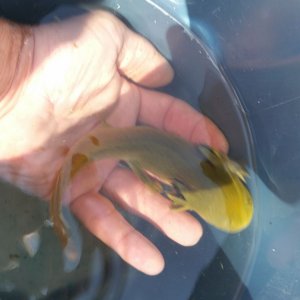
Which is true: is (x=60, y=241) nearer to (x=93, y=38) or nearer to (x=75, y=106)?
(x=75, y=106)

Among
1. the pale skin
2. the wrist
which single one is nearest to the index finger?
the pale skin

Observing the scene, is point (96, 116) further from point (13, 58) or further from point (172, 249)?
point (172, 249)

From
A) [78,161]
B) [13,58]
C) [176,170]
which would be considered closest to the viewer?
[13,58]

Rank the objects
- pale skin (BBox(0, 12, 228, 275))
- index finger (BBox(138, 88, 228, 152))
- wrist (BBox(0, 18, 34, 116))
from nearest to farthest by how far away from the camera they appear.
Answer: wrist (BBox(0, 18, 34, 116)) < pale skin (BBox(0, 12, 228, 275)) < index finger (BBox(138, 88, 228, 152))

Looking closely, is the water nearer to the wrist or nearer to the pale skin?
the pale skin

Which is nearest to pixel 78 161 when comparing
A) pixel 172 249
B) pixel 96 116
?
pixel 96 116

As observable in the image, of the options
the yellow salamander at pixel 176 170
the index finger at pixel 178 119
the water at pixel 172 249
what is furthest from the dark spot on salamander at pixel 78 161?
the index finger at pixel 178 119

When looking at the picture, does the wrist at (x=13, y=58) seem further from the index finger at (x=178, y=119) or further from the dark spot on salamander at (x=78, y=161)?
the index finger at (x=178, y=119)
